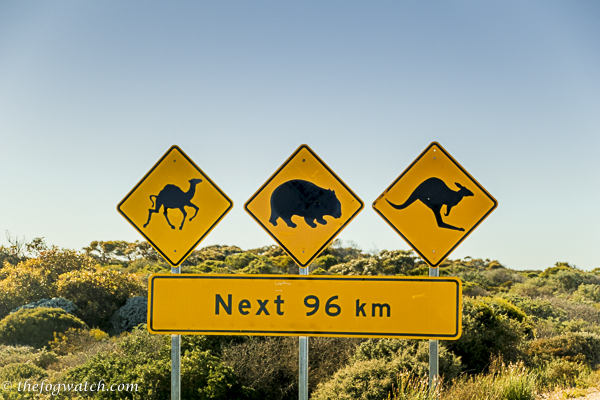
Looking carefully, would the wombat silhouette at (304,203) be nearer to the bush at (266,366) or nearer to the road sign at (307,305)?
the road sign at (307,305)

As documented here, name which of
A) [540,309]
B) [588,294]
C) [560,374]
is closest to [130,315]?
[560,374]

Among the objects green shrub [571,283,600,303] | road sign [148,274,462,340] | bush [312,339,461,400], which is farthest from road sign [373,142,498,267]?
green shrub [571,283,600,303]

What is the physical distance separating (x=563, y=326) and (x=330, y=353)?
750cm

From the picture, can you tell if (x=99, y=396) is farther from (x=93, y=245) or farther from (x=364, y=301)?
(x=93, y=245)

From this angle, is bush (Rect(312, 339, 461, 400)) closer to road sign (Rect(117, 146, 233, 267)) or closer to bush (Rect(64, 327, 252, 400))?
bush (Rect(64, 327, 252, 400))

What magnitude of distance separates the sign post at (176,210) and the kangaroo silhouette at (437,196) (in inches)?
70.8

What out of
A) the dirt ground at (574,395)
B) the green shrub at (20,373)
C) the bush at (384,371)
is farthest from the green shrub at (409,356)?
the green shrub at (20,373)

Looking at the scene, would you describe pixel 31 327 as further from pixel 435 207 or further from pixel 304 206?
pixel 435 207

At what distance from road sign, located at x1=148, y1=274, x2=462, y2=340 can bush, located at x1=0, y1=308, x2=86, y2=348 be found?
32.3ft

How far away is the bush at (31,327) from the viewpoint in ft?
37.9

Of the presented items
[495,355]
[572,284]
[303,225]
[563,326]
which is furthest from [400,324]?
[572,284]

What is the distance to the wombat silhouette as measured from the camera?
156 inches

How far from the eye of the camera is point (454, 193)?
3984 mm

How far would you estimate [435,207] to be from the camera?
13.0 ft
